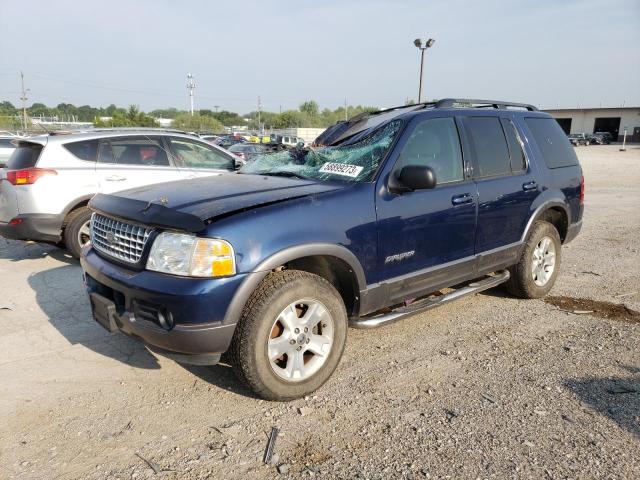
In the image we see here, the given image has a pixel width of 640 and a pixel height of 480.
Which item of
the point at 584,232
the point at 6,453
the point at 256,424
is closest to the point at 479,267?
the point at 256,424

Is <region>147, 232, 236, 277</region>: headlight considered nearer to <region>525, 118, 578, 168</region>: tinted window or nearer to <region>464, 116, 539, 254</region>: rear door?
<region>464, 116, 539, 254</region>: rear door

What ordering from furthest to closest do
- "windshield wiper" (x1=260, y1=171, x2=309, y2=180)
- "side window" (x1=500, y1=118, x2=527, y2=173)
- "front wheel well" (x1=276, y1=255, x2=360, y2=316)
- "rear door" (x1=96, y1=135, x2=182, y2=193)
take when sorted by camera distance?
"rear door" (x1=96, y1=135, x2=182, y2=193)
"side window" (x1=500, y1=118, x2=527, y2=173)
"windshield wiper" (x1=260, y1=171, x2=309, y2=180)
"front wheel well" (x1=276, y1=255, x2=360, y2=316)

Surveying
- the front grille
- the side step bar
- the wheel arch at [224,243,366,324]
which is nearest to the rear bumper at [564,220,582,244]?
the side step bar

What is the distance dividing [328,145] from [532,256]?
2.36m

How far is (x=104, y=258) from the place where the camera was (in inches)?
138

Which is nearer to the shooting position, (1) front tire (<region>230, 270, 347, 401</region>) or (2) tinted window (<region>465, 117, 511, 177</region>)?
(1) front tire (<region>230, 270, 347, 401</region>)

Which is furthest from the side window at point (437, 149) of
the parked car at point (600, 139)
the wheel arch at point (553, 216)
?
the parked car at point (600, 139)

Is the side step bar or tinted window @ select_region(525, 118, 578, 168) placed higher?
tinted window @ select_region(525, 118, 578, 168)

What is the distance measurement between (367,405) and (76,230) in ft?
15.7

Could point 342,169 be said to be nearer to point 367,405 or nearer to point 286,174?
point 286,174

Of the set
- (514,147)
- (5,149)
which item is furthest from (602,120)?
(514,147)

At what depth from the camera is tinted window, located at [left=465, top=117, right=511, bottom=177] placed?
14.5 feet

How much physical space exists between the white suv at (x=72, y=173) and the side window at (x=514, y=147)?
425 centimetres

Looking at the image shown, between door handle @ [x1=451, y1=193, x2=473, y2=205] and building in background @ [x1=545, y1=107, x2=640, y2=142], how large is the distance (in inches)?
2980
